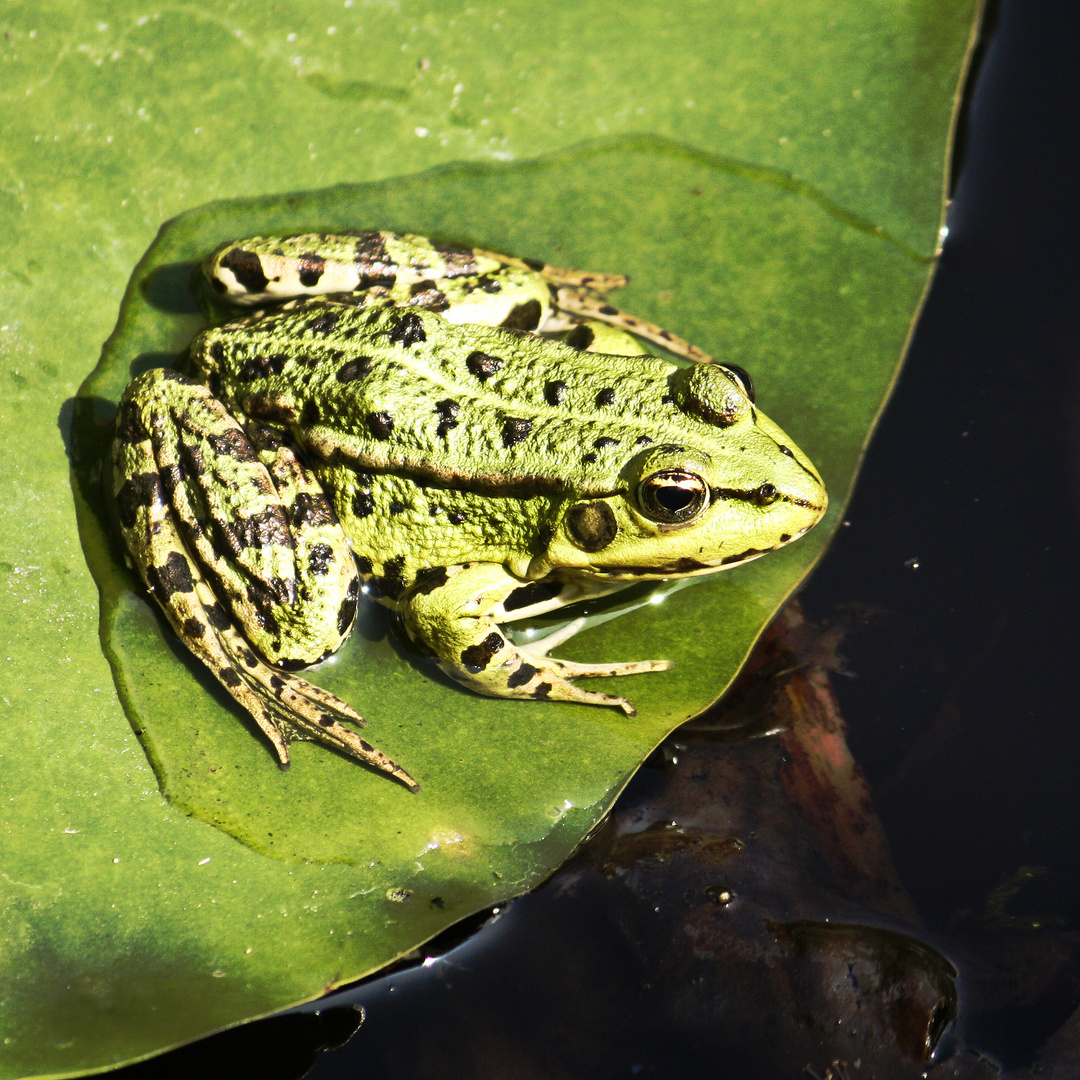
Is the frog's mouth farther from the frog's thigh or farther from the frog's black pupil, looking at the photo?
the frog's thigh

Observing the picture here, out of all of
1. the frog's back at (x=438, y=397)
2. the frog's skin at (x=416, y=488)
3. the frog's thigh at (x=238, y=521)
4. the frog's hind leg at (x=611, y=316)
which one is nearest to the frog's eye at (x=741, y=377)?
the frog's skin at (x=416, y=488)

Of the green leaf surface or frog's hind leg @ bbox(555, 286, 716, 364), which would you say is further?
frog's hind leg @ bbox(555, 286, 716, 364)

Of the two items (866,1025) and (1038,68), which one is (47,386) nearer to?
(866,1025)

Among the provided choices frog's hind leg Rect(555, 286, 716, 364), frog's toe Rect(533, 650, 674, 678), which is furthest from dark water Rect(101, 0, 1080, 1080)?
frog's hind leg Rect(555, 286, 716, 364)

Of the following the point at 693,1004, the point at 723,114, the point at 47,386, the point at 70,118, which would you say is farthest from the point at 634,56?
the point at 693,1004

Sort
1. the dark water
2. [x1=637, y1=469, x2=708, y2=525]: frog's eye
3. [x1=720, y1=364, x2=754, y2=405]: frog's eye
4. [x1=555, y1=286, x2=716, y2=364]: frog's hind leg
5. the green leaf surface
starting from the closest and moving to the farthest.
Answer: the green leaf surface, the dark water, [x1=637, y1=469, x2=708, y2=525]: frog's eye, [x1=720, y1=364, x2=754, y2=405]: frog's eye, [x1=555, y1=286, x2=716, y2=364]: frog's hind leg

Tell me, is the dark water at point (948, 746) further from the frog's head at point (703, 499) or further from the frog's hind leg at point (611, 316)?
the frog's hind leg at point (611, 316)
